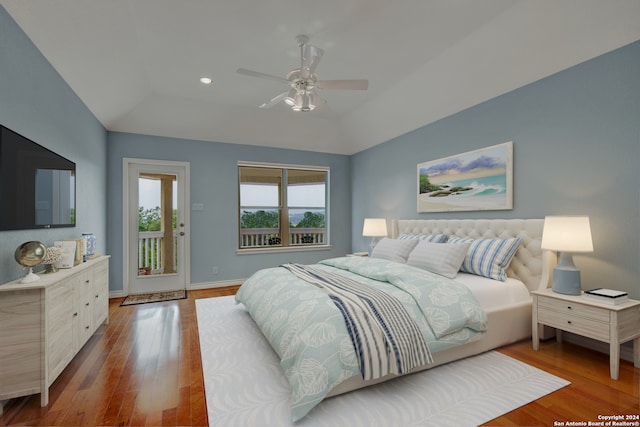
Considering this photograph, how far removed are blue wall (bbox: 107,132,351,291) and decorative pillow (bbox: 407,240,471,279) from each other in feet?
9.78

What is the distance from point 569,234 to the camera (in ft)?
7.88

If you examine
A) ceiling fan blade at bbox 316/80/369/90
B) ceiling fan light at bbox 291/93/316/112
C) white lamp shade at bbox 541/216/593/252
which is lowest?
white lamp shade at bbox 541/216/593/252

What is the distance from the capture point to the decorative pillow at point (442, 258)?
2932mm

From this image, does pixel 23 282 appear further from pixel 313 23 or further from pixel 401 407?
pixel 313 23

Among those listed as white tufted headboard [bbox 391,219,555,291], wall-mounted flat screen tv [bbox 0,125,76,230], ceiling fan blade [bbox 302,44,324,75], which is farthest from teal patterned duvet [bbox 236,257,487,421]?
ceiling fan blade [bbox 302,44,324,75]

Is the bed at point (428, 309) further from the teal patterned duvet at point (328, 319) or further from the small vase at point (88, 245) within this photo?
the small vase at point (88, 245)

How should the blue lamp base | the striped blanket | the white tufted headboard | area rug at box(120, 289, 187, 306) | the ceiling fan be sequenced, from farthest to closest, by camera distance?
area rug at box(120, 289, 187, 306), the white tufted headboard, the ceiling fan, the blue lamp base, the striped blanket

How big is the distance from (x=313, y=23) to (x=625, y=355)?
3783mm

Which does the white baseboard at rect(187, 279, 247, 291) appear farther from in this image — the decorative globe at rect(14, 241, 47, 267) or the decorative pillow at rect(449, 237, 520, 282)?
the decorative pillow at rect(449, 237, 520, 282)

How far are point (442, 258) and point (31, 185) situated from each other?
3510 mm

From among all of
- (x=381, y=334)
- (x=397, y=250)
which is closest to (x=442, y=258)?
(x=397, y=250)

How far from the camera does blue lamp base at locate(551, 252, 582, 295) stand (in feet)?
7.95

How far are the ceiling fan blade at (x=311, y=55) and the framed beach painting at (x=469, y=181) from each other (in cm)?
215

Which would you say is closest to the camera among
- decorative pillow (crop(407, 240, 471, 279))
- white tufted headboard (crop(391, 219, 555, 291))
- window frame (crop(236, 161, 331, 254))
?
white tufted headboard (crop(391, 219, 555, 291))
